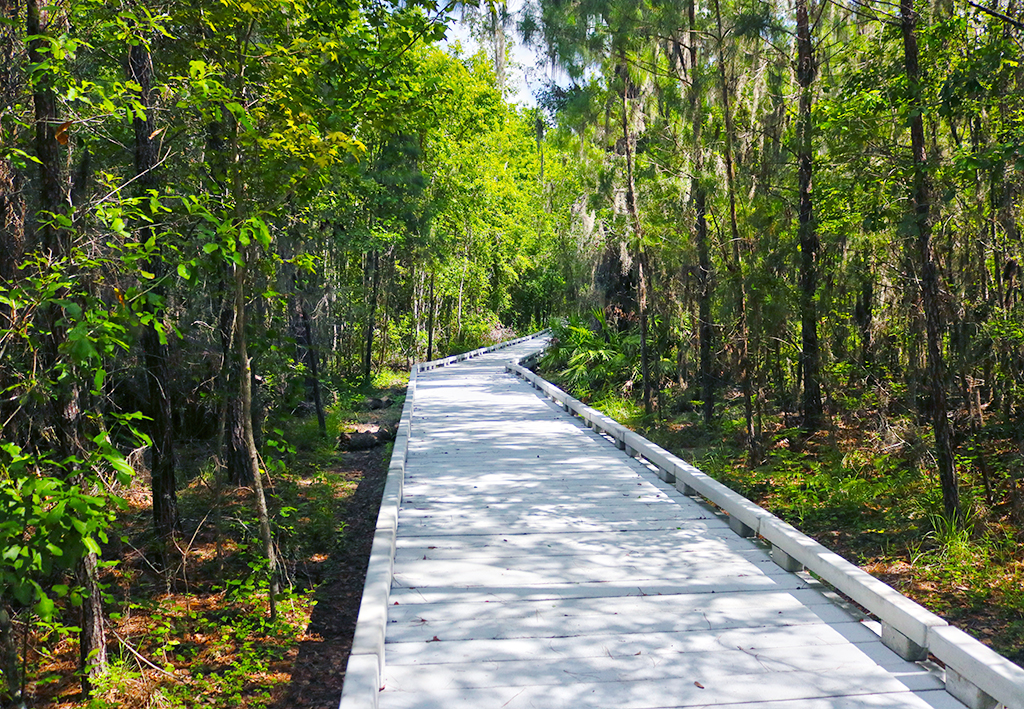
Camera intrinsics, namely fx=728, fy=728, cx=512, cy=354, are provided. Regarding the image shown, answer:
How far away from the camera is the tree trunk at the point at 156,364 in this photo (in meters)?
5.27

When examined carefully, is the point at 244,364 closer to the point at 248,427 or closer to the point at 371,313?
the point at 248,427

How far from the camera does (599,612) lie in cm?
430

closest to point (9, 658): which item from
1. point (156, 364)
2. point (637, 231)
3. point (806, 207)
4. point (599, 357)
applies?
point (156, 364)

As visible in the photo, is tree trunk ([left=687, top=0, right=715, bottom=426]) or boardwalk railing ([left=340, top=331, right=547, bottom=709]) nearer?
boardwalk railing ([left=340, top=331, right=547, bottom=709])

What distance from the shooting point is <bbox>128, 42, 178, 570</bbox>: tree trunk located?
5.27 metres

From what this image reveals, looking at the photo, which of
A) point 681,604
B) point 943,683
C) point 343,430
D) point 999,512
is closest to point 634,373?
point 343,430

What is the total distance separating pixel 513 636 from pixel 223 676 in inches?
76.0

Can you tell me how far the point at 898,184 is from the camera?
277 inches

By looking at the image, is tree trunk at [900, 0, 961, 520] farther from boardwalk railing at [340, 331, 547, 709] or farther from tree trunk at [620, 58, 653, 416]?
tree trunk at [620, 58, 653, 416]

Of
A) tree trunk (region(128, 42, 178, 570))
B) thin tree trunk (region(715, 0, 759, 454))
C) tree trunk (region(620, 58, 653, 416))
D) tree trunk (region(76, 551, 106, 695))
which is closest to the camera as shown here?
tree trunk (region(76, 551, 106, 695))

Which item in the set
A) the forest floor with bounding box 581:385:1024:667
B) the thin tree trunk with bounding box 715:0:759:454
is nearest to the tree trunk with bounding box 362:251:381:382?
the forest floor with bounding box 581:385:1024:667

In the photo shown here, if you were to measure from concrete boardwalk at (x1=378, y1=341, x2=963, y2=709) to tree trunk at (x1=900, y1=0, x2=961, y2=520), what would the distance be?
1.74 meters

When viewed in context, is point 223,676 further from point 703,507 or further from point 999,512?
point 999,512

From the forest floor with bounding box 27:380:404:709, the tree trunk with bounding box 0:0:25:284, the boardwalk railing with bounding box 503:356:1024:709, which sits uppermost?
the tree trunk with bounding box 0:0:25:284
